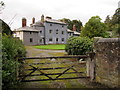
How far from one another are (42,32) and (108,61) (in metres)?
26.8

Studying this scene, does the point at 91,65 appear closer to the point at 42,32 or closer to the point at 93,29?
the point at 93,29

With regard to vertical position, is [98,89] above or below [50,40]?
below

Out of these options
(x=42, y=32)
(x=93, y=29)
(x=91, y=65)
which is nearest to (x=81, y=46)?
(x=91, y=65)

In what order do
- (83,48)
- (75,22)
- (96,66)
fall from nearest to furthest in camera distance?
(96,66), (83,48), (75,22)

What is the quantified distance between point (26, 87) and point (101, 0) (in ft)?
27.7

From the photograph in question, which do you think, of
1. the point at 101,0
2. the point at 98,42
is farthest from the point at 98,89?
the point at 101,0

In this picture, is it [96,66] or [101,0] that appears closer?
[96,66]

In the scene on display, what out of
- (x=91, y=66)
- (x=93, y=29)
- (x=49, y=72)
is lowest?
(x=49, y=72)

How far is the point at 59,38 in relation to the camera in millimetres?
32250

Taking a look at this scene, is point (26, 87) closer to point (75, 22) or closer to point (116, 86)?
point (116, 86)

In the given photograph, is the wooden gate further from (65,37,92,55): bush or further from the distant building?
the distant building

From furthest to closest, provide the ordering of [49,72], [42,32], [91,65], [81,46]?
1. [42,32]
2. [81,46]
3. [49,72]
4. [91,65]

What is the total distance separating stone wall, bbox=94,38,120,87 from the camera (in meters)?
3.12

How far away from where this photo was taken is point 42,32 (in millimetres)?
28562
